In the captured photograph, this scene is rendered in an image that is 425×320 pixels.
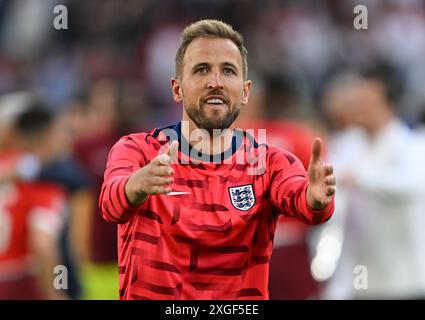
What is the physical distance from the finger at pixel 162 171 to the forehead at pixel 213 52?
25.4 inches

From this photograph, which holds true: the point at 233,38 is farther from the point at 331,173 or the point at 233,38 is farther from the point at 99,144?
the point at 99,144

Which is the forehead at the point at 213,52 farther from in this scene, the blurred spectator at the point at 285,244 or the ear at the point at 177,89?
the blurred spectator at the point at 285,244

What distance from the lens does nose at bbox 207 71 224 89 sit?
4285mm

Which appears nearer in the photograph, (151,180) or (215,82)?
(151,180)

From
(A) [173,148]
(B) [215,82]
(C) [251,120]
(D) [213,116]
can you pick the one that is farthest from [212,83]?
(C) [251,120]

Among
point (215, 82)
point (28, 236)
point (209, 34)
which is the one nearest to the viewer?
point (215, 82)

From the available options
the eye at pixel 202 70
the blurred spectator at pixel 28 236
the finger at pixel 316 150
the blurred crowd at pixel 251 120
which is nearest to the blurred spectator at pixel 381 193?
the blurred crowd at pixel 251 120

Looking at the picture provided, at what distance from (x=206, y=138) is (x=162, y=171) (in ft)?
1.87

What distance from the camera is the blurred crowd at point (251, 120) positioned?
8.03 meters

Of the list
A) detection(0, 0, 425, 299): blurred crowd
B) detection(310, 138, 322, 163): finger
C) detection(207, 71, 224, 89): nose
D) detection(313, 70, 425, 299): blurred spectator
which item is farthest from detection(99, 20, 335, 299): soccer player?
detection(313, 70, 425, 299): blurred spectator

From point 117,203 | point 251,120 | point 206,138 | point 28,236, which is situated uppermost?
point 251,120

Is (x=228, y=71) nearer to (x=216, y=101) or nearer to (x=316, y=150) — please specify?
(x=216, y=101)

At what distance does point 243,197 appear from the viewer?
431cm
